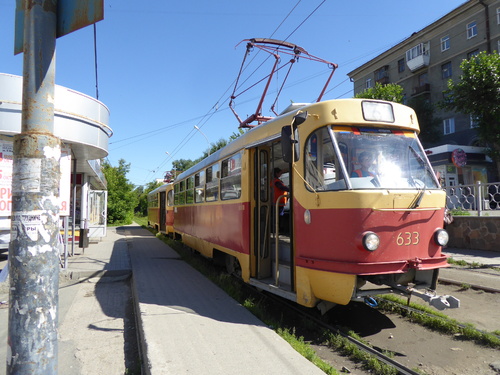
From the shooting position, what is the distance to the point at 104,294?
7555mm

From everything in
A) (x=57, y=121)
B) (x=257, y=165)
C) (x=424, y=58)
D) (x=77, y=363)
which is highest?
(x=424, y=58)

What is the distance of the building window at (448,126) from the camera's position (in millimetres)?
32109

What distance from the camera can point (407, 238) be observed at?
446cm

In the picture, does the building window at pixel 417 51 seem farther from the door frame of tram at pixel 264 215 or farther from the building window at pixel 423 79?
the door frame of tram at pixel 264 215

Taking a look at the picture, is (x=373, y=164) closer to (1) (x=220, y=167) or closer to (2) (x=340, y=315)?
(2) (x=340, y=315)

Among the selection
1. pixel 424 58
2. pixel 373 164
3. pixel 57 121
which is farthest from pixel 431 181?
pixel 424 58

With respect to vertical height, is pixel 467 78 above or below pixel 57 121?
above

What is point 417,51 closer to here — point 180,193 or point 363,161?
point 180,193

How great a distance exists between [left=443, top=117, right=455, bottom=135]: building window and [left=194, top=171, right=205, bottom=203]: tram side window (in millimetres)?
28909

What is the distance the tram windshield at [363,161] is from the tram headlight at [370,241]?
0.58 meters

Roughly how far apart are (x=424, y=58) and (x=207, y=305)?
34213mm

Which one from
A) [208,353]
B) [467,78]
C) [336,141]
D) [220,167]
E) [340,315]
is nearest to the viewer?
[208,353]

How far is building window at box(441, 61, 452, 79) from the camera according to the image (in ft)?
105

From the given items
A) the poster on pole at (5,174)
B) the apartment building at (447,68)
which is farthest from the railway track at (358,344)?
the apartment building at (447,68)
